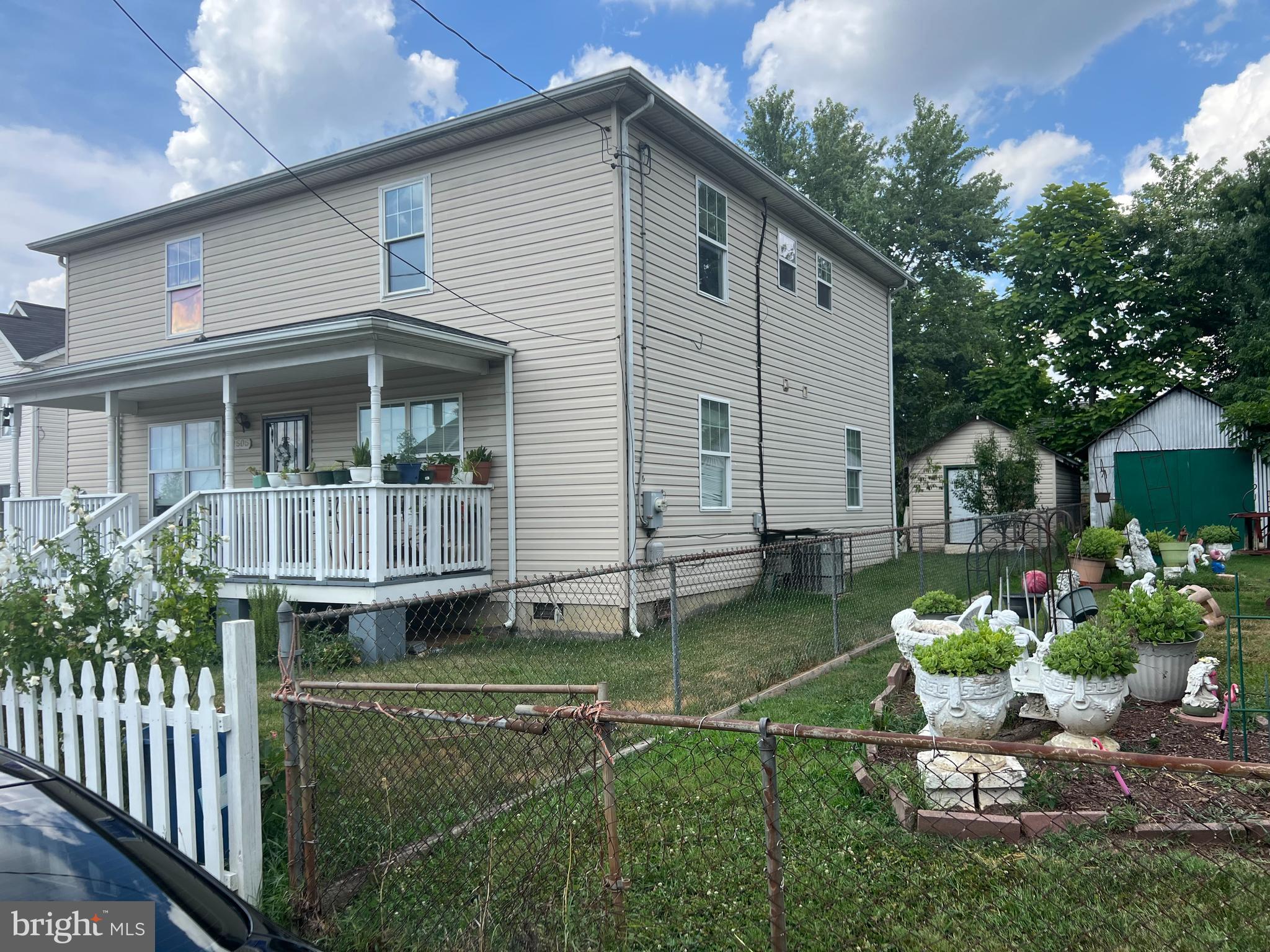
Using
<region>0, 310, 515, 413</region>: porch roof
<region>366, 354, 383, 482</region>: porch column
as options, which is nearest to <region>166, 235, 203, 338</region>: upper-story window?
<region>0, 310, 515, 413</region>: porch roof

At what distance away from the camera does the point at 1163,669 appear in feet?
18.8

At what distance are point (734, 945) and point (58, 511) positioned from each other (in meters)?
12.4

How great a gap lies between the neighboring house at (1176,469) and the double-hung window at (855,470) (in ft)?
16.8

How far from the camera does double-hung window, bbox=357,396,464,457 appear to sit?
10867 millimetres

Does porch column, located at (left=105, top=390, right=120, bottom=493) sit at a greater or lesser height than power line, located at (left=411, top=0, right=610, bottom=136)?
lesser

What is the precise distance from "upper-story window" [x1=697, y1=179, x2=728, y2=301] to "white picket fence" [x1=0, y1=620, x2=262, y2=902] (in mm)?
9109

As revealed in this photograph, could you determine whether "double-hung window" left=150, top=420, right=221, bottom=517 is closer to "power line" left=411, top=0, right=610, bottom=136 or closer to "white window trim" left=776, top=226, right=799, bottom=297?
"power line" left=411, top=0, right=610, bottom=136

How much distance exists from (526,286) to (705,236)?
9.02ft

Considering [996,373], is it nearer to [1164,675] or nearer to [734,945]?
[1164,675]

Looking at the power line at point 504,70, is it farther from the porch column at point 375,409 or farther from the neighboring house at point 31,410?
the neighboring house at point 31,410

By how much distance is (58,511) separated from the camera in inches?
468

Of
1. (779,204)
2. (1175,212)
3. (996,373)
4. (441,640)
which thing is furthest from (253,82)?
(1175,212)

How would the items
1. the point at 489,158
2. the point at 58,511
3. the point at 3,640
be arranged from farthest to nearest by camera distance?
the point at 58,511
the point at 489,158
the point at 3,640
